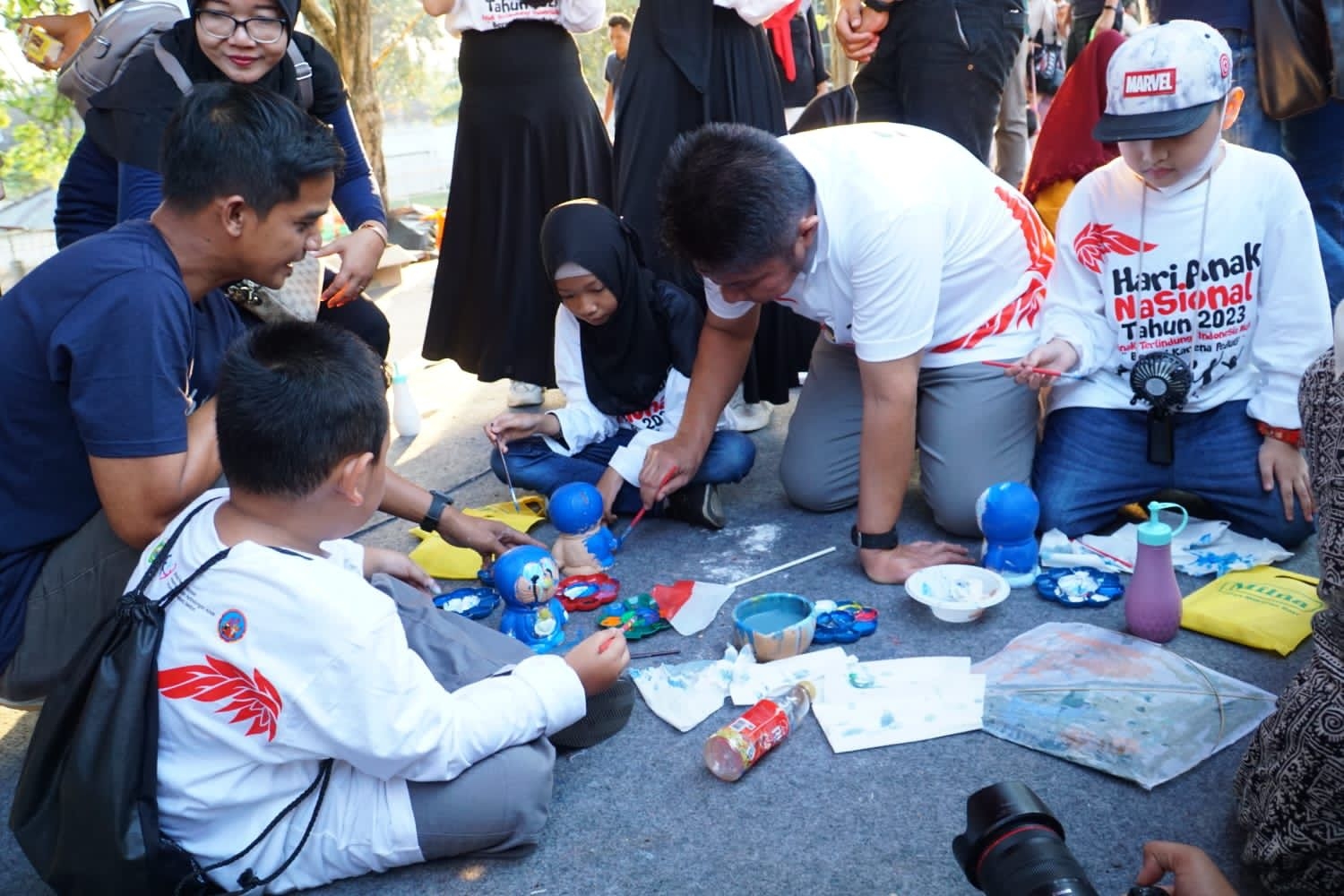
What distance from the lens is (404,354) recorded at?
4566 millimetres

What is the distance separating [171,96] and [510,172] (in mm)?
1196

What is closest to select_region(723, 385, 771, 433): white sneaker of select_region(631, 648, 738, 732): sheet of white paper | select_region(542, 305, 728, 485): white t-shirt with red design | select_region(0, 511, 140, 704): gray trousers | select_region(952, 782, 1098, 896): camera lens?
select_region(542, 305, 728, 485): white t-shirt with red design

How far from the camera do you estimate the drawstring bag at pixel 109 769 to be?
1.29m

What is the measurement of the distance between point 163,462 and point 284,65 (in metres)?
1.08

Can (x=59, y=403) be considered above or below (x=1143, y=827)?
above

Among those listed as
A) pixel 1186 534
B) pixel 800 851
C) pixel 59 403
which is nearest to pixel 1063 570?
pixel 1186 534

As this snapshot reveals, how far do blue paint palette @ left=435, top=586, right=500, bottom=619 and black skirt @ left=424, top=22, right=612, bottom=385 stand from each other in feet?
3.85

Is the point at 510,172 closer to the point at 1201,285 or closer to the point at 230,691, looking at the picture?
the point at 1201,285

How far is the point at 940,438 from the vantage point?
95.4 inches

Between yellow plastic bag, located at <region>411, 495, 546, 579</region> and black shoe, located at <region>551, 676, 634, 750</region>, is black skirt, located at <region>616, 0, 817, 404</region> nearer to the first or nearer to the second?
yellow plastic bag, located at <region>411, 495, 546, 579</region>

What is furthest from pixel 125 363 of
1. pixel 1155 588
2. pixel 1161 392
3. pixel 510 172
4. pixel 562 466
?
pixel 1161 392

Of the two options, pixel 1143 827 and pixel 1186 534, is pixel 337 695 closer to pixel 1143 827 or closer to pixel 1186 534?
pixel 1143 827

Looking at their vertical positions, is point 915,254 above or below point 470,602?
above

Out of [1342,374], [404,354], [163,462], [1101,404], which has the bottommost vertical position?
[404,354]
